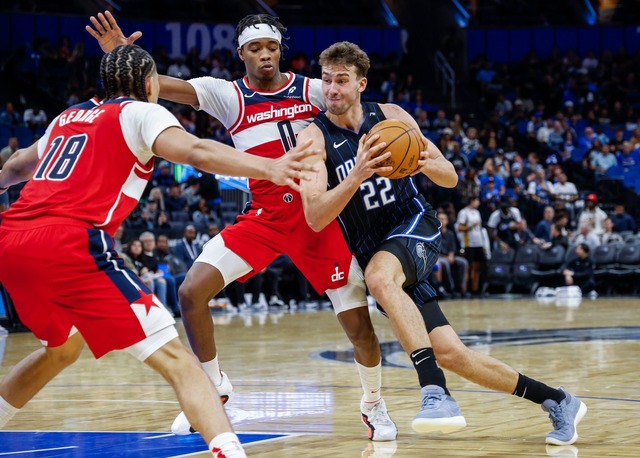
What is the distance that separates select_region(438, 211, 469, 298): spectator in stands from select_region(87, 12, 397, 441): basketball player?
1257cm

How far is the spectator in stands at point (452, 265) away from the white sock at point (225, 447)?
1499cm

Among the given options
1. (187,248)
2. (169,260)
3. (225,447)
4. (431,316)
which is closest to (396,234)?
(431,316)

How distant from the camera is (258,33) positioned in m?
6.35

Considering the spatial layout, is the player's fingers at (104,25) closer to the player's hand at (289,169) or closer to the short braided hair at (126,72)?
the short braided hair at (126,72)

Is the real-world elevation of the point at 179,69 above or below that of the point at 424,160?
above

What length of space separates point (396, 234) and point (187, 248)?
34.2ft

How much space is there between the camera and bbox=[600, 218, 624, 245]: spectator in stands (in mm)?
19297

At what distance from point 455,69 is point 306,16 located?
4650 mm

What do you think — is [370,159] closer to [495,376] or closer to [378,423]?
[495,376]

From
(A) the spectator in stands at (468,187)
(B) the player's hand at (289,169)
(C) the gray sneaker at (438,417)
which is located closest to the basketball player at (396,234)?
(C) the gray sneaker at (438,417)

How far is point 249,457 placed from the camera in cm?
508

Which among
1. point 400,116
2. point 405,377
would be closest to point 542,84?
point 405,377

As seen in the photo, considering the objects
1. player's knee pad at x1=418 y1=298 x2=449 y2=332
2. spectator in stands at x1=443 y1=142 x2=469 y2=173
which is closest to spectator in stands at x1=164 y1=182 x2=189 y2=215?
spectator in stands at x1=443 y1=142 x2=469 y2=173

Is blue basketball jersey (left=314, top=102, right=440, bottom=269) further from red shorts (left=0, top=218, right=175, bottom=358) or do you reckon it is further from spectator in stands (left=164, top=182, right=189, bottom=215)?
spectator in stands (left=164, top=182, right=189, bottom=215)
